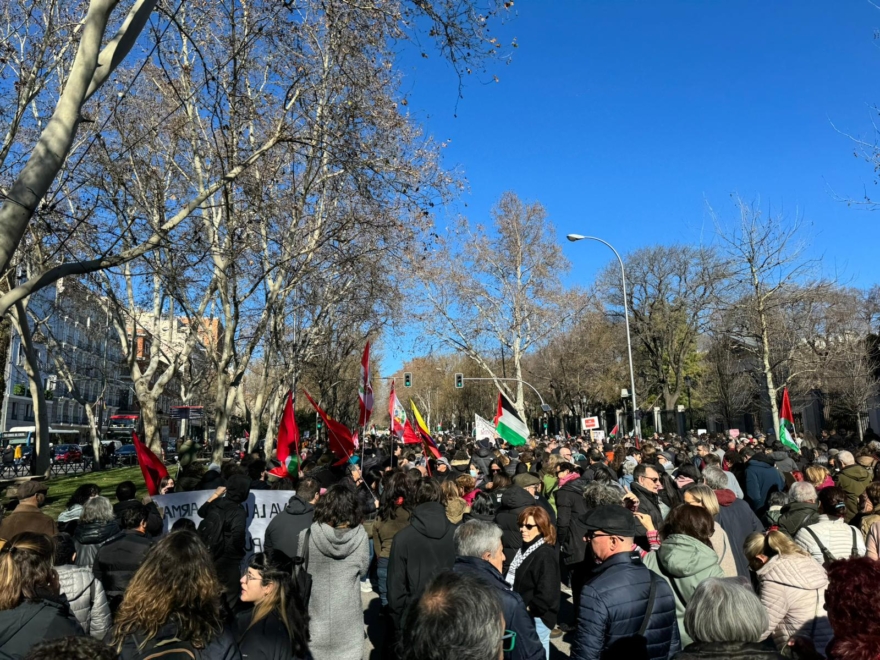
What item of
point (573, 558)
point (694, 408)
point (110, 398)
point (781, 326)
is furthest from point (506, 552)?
point (110, 398)

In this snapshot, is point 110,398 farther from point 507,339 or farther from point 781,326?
point 781,326

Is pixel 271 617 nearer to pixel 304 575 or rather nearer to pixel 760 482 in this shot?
pixel 304 575

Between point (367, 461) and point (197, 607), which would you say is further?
point (367, 461)

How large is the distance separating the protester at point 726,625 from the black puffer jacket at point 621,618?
1.40 feet

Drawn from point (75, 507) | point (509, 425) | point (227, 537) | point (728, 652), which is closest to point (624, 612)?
point (728, 652)

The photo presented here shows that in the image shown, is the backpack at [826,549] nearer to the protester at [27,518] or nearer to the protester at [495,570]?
the protester at [495,570]

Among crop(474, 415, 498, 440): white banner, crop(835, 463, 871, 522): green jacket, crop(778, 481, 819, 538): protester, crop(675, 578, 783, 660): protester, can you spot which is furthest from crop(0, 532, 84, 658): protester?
crop(474, 415, 498, 440): white banner

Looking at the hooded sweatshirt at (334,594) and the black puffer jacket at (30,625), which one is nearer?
the black puffer jacket at (30,625)

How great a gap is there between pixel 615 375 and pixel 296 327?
31.1 metres

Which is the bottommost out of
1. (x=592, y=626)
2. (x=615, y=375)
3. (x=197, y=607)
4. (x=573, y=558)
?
(x=573, y=558)

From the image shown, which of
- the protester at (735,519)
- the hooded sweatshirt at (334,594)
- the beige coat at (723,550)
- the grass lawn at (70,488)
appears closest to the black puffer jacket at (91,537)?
the hooded sweatshirt at (334,594)

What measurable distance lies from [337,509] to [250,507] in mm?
2536

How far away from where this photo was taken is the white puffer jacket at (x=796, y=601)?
361 cm

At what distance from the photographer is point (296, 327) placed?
25781 millimetres
